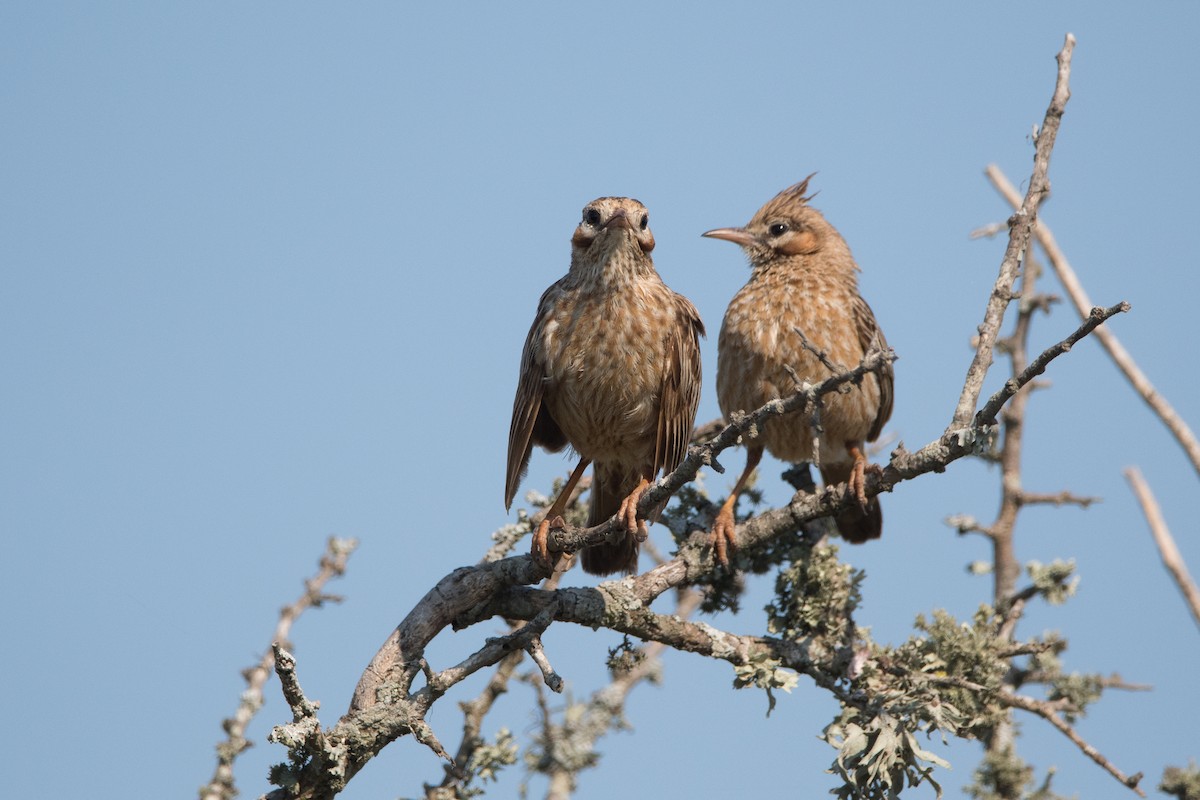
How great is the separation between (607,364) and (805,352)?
131 cm

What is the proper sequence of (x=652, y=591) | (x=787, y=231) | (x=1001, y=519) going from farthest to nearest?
(x=787, y=231)
(x=1001, y=519)
(x=652, y=591)

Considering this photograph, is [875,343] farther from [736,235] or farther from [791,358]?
[736,235]

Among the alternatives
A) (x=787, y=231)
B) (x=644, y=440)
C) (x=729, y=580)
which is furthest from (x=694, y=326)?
(x=787, y=231)

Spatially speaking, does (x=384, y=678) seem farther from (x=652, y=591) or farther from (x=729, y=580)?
(x=729, y=580)

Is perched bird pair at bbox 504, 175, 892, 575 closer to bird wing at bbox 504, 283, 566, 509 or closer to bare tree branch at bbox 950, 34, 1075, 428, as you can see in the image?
bird wing at bbox 504, 283, 566, 509

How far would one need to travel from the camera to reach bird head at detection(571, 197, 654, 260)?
5.83m

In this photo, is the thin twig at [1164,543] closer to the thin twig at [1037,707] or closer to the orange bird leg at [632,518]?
the thin twig at [1037,707]

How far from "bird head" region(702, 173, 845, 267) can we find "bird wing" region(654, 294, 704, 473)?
167 centimetres

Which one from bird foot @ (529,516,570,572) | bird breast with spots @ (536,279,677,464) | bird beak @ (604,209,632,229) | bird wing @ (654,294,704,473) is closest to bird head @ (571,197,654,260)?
bird beak @ (604,209,632,229)

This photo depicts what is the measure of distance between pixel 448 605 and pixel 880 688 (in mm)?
1850

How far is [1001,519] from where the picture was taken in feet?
20.3

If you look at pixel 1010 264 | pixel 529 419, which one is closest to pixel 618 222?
pixel 529 419

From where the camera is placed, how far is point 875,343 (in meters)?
6.68

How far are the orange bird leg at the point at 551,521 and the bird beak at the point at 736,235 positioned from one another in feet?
6.71
